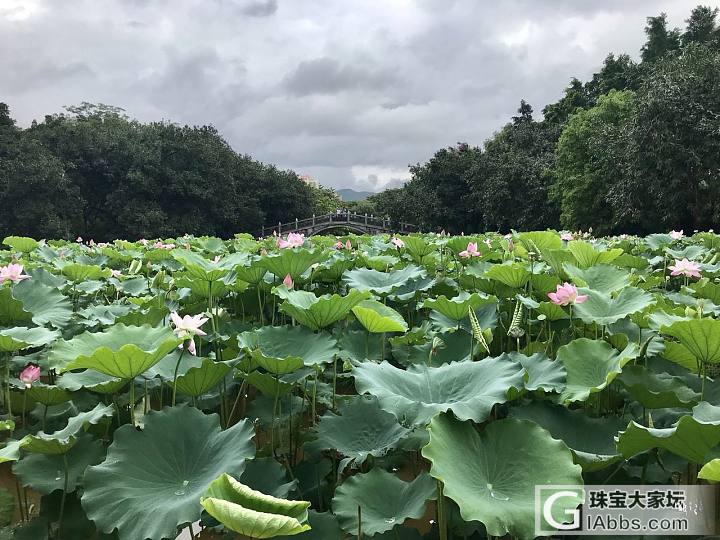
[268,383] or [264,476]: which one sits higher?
[268,383]

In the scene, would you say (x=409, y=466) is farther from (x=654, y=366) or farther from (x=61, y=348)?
(x=61, y=348)

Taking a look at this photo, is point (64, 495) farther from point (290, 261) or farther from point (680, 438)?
point (680, 438)

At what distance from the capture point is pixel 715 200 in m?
15.4

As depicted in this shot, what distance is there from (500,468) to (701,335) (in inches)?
17.5

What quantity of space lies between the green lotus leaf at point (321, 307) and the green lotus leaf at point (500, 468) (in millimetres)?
458

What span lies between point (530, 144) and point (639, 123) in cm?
1329

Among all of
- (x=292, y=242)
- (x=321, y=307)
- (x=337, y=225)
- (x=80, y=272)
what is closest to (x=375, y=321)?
(x=321, y=307)

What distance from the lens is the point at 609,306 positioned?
1.28m

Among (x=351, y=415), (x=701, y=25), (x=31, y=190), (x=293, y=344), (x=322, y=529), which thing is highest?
(x=701, y=25)

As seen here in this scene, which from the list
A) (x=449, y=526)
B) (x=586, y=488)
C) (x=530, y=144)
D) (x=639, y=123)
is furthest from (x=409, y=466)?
(x=530, y=144)

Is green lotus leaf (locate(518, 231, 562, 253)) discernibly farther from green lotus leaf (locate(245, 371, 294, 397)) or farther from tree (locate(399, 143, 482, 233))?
tree (locate(399, 143, 482, 233))

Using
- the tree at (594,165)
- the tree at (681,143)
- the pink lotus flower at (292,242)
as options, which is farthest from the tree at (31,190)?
the pink lotus flower at (292,242)

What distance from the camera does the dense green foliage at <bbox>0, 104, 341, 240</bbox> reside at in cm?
2283

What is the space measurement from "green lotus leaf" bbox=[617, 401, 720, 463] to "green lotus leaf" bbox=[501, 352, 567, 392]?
0.65 ft
